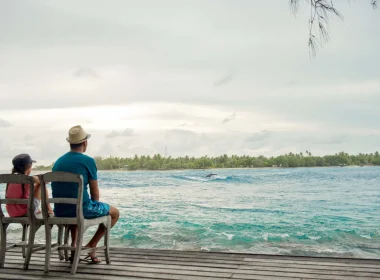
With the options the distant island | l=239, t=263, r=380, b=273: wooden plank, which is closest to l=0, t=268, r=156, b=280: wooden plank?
l=239, t=263, r=380, b=273: wooden plank

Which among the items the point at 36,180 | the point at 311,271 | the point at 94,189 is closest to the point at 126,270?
the point at 94,189

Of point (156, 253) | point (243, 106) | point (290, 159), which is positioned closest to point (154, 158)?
point (243, 106)

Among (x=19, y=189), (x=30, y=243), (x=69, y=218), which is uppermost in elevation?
(x=19, y=189)

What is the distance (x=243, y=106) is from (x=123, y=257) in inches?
2827

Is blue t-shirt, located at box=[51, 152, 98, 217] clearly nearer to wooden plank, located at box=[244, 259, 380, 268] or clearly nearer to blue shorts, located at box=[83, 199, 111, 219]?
blue shorts, located at box=[83, 199, 111, 219]

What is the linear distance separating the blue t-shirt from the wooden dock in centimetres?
55

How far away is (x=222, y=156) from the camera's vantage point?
74.9 metres

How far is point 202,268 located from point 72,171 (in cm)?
141

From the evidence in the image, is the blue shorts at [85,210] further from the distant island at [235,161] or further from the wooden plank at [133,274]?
the distant island at [235,161]

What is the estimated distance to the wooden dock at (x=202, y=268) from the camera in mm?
3723

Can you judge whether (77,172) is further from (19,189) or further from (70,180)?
(19,189)

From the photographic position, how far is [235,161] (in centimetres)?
7588

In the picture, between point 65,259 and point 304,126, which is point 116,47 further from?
point 65,259

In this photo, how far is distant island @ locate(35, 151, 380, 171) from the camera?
70750 mm
